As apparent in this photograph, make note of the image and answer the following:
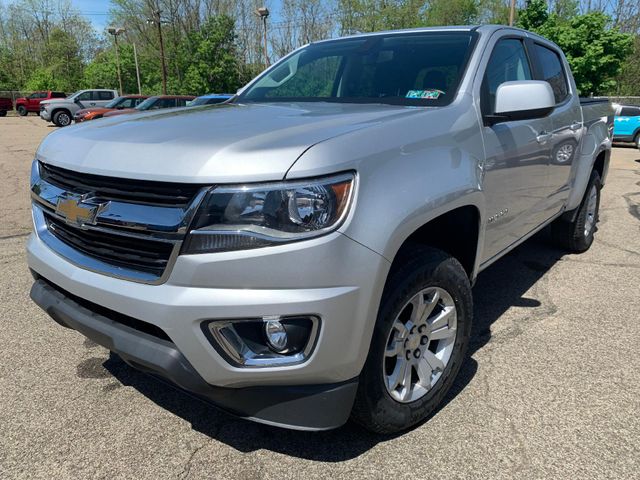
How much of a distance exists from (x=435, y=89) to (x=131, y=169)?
1646 mm

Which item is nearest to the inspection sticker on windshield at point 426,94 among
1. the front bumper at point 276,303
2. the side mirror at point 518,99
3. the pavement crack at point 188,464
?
the side mirror at point 518,99

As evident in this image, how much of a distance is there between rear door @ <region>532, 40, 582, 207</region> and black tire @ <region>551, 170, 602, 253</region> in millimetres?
707

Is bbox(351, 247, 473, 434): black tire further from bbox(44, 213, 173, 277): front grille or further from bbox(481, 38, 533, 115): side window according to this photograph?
bbox(481, 38, 533, 115): side window

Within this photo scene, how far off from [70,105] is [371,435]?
95.8 feet

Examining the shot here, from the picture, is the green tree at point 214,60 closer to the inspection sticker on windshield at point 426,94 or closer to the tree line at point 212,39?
the tree line at point 212,39

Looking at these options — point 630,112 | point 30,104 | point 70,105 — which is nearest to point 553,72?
point 630,112

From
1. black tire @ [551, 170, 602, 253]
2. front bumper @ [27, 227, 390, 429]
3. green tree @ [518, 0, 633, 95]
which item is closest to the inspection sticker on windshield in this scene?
front bumper @ [27, 227, 390, 429]

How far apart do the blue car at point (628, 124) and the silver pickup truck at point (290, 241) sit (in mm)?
16338

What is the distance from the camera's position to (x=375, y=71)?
3.09 meters

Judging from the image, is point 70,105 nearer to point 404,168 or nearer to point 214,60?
point 214,60

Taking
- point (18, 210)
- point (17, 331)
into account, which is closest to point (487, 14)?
point (18, 210)

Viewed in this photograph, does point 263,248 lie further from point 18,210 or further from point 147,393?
point 18,210

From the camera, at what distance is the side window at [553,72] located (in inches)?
149

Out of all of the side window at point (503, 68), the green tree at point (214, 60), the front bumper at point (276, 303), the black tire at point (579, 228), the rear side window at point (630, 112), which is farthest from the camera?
the green tree at point (214, 60)
